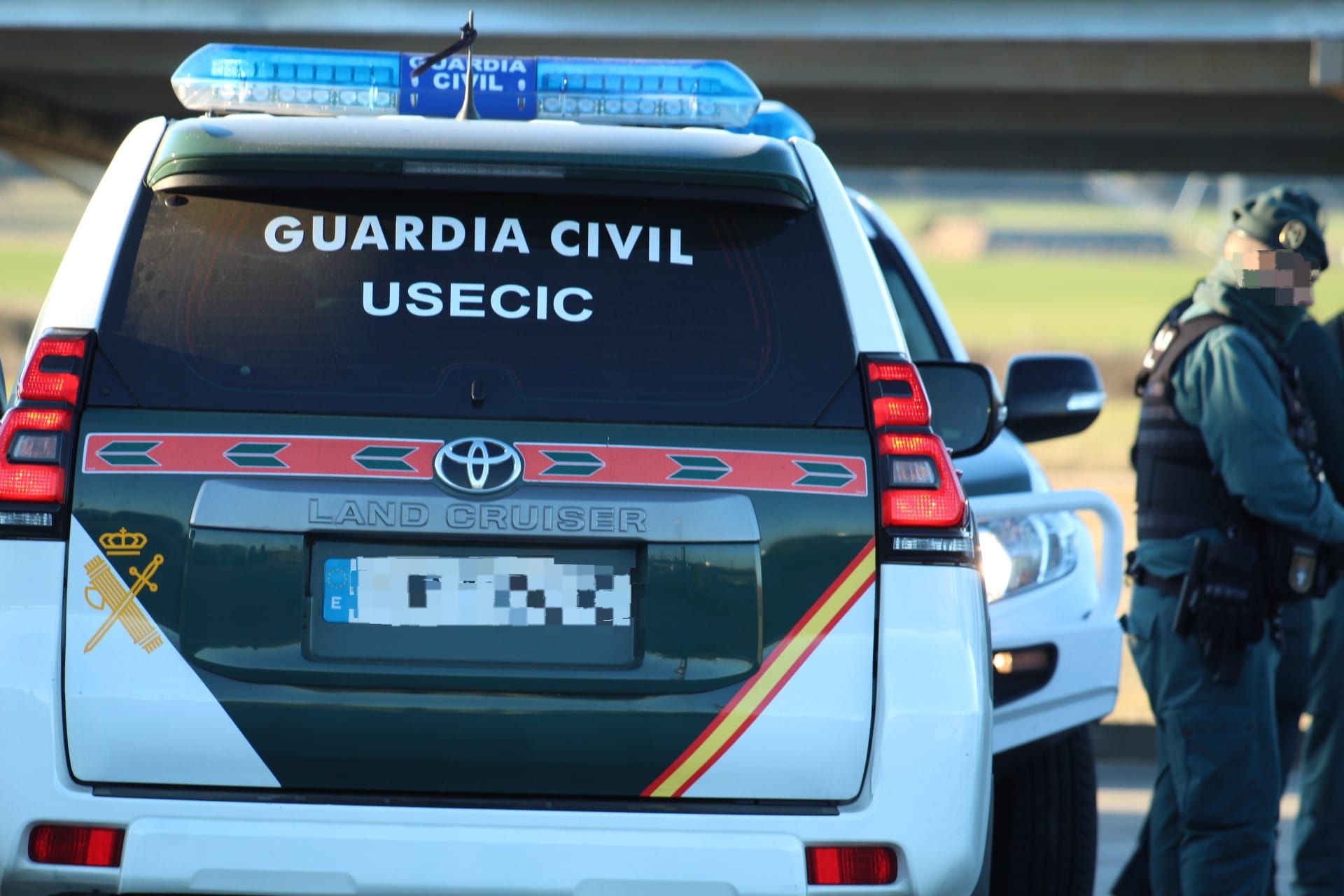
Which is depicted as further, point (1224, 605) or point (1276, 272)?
point (1276, 272)

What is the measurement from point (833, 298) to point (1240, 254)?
1979 millimetres

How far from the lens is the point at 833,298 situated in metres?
3.30

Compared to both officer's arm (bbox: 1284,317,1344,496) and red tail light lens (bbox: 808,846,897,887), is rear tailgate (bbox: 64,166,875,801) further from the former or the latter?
officer's arm (bbox: 1284,317,1344,496)

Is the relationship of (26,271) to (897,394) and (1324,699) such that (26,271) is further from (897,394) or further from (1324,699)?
(897,394)

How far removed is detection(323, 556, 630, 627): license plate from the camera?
Answer: 122 inches

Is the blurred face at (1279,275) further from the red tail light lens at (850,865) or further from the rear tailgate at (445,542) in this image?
the red tail light lens at (850,865)

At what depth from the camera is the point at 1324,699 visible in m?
5.74

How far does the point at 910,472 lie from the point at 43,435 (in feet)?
4.73

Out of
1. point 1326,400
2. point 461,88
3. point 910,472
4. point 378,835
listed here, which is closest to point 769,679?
point 910,472

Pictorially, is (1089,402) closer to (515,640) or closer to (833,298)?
(833,298)

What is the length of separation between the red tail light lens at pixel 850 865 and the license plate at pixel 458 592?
1.70 ft

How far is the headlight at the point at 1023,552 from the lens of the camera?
5.02 m

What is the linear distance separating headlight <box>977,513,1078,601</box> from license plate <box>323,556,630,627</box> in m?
2.05

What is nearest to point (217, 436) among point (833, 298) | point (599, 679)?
point (599, 679)
